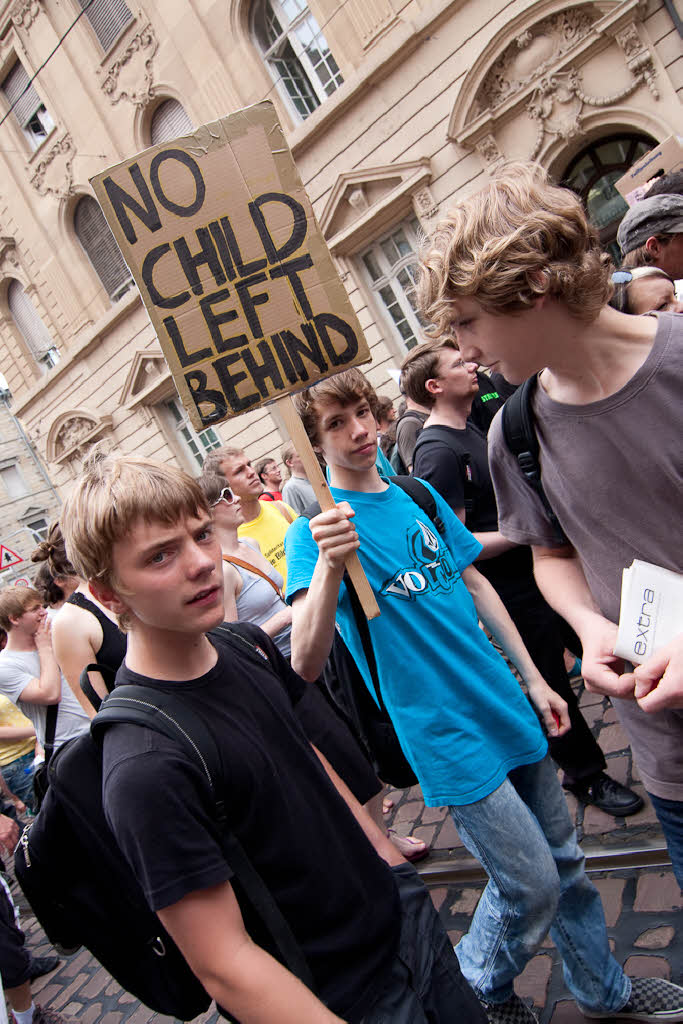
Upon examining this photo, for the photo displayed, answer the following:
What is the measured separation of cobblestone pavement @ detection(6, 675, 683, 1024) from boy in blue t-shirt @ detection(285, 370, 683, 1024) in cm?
29

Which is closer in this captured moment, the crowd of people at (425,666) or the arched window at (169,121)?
the crowd of people at (425,666)

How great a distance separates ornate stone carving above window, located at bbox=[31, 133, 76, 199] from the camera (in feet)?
53.0

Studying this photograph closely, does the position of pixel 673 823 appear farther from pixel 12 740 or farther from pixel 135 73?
pixel 135 73

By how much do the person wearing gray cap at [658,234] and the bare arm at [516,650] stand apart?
1854mm

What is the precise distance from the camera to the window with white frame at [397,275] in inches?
472

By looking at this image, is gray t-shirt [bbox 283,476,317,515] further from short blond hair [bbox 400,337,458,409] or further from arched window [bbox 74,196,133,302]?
arched window [bbox 74,196,133,302]

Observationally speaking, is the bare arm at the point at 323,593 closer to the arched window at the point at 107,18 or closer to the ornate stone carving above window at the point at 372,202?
the ornate stone carving above window at the point at 372,202

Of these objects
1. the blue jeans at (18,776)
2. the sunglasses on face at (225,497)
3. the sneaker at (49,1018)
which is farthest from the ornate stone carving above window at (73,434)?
the sneaker at (49,1018)

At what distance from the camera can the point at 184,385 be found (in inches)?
83.8

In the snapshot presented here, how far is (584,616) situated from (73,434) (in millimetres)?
18329

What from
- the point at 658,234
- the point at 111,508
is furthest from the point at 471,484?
the point at 111,508

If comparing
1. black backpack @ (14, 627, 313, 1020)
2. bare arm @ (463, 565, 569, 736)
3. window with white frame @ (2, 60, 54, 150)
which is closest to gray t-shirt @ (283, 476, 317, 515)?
bare arm @ (463, 565, 569, 736)

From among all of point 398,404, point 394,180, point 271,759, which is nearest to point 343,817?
point 271,759

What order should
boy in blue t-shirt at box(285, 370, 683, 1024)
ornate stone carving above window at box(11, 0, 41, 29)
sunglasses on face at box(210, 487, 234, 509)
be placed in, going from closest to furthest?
boy in blue t-shirt at box(285, 370, 683, 1024), sunglasses on face at box(210, 487, 234, 509), ornate stone carving above window at box(11, 0, 41, 29)
